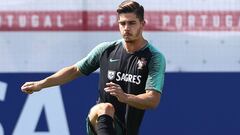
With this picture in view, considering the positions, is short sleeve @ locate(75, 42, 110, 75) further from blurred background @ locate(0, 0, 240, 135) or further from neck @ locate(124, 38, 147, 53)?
blurred background @ locate(0, 0, 240, 135)

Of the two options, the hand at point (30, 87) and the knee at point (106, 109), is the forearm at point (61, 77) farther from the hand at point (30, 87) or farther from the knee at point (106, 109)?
the knee at point (106, 109)

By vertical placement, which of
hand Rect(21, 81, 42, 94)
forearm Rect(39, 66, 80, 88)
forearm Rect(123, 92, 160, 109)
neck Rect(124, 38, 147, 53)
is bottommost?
forearm Rect(123, 92, 160, 109)

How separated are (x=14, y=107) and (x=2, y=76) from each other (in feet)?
0.87

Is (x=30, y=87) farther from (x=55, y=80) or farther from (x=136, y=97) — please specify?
(x=136, y=97)

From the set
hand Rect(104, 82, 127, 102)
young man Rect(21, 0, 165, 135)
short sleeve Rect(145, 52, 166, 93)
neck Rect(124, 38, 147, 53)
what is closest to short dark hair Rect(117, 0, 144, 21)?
young man Rect(21, 0, 165, 135)

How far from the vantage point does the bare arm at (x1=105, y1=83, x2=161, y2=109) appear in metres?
5.40

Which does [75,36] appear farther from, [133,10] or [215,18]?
[133,10]

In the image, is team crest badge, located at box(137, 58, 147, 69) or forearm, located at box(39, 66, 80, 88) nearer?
team crest badge, located at box(137, 58, 147, 69)

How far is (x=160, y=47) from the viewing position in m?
7.28

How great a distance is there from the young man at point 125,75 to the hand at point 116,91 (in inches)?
4.4

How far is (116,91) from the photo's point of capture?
539cm

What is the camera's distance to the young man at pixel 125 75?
570 cm


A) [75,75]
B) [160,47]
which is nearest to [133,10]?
[75,75]

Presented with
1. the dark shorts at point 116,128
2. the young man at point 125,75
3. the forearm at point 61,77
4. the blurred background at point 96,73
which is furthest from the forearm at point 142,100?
the blurred background at point 96,73
